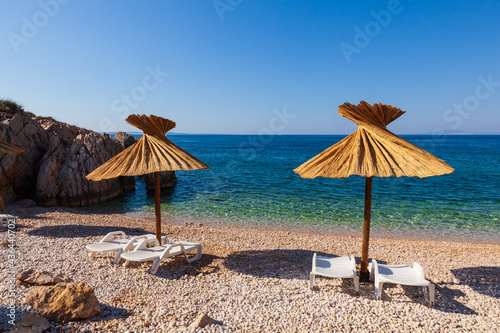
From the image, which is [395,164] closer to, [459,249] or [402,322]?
[402,322]

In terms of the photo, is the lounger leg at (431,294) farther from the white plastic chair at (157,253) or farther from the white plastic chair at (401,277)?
the white plastic chair at (157,253)

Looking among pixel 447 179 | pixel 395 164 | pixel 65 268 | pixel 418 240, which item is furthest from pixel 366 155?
pixel 447 179

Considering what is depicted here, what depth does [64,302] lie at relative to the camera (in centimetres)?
396

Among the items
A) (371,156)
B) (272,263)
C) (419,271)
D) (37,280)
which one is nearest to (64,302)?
(37,280)

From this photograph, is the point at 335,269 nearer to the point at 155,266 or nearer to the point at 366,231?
the point at 366,231

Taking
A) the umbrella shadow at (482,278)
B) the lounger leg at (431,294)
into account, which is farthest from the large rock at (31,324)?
the umbrella shadow at (482,278)

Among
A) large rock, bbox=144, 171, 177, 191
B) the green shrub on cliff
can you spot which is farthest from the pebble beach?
the green shrub on cliff

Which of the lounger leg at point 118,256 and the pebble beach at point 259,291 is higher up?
the lounger leg at point 118,256

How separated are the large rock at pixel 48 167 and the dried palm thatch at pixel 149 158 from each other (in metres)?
10.6

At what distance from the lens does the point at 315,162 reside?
5684mm

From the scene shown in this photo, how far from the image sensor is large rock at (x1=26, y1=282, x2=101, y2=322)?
153 inches

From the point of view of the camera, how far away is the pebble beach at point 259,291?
13.7 ft

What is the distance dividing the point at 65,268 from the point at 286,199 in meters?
13.4

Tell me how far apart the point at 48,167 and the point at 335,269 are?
51.8ft
